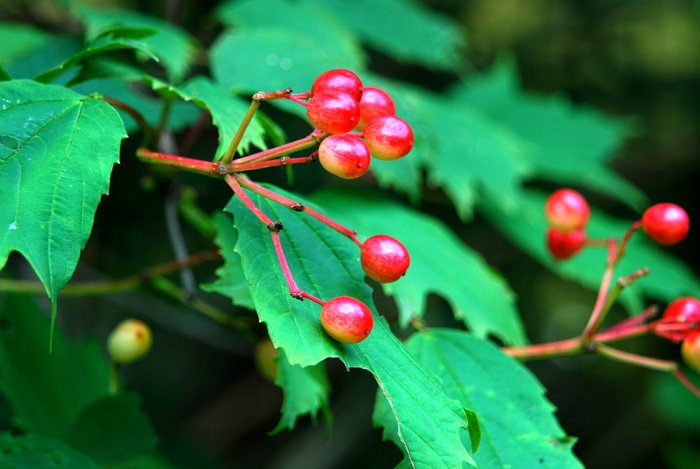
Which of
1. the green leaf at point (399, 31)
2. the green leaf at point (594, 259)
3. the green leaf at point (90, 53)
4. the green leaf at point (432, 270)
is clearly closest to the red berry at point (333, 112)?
the green leaf at point (90, 53)

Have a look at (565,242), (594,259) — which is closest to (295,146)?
(565,242)

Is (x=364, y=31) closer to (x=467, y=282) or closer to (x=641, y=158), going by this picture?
(x=467, y=282)

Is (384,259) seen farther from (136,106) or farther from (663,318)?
(136,106)

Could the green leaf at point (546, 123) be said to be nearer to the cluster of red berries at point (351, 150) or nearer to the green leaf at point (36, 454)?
the cluster of red berries at point (351, 150)

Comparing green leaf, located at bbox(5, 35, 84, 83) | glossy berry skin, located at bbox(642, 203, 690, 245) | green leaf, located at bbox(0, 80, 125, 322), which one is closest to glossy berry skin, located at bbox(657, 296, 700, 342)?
glossy berry skin, located at bbox(642, 203, 690, 245)

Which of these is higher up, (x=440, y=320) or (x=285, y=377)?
(x=285, y=377)

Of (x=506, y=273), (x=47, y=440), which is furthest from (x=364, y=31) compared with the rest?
(x=47, y=440)
